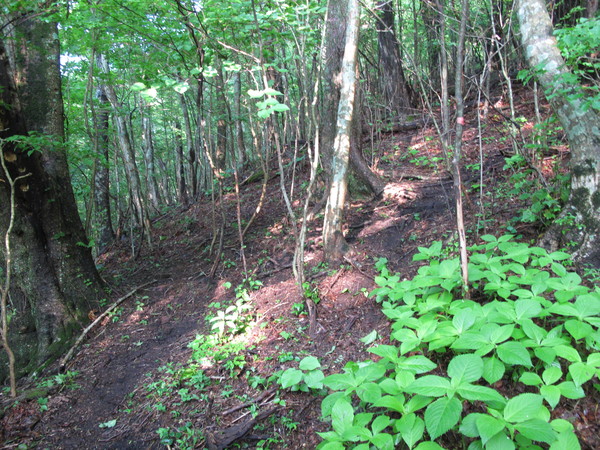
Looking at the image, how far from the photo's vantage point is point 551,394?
1.80 meters

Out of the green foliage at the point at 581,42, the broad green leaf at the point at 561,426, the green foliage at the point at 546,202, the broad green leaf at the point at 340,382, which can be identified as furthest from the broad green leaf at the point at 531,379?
the green foliage at the point at 546,202

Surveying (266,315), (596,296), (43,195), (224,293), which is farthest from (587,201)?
(43,195)

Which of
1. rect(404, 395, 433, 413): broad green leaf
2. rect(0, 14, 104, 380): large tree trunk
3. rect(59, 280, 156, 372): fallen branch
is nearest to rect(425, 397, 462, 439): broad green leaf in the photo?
rect(404, 395, 433, 413): broad green leaf

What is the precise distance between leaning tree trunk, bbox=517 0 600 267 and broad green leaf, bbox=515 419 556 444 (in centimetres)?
225

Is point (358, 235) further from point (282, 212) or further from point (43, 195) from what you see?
point (43, 195)

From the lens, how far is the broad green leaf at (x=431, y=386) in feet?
5.85

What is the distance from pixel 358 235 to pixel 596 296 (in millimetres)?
3236

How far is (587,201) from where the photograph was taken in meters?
3.31

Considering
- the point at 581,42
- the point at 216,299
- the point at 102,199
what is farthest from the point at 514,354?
the point at 102,199

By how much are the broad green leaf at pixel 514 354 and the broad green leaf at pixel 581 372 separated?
0.71 feet

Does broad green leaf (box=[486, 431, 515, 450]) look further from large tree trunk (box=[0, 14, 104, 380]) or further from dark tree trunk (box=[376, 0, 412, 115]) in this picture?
dark tree trunk (box=[376, 0, 412, 115])

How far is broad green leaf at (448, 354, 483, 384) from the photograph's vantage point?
1.83 m

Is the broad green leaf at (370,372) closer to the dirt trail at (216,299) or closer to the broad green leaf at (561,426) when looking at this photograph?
the dirt trail at (216,299)

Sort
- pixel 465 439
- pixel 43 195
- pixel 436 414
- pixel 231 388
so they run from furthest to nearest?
pixel 43 195
pixel 231 388
pixel 465 439
pixel 436 414
